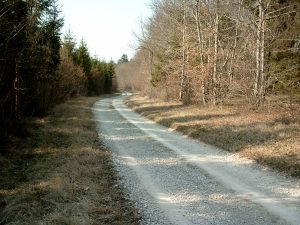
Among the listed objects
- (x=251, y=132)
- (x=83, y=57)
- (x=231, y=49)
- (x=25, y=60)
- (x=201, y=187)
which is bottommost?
(x=201, y=187)

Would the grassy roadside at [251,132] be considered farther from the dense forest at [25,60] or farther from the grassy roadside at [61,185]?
the dense forest at [25,60]

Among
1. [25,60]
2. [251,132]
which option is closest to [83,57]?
[25,60]

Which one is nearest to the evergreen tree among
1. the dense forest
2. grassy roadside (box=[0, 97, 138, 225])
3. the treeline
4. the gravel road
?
the treeline

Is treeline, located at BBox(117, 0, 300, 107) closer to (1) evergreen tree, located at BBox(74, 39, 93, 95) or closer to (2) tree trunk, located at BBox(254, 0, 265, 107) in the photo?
(2) tree trunk, located at BBox(254, 0, 265, 107)

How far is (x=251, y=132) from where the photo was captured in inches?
656

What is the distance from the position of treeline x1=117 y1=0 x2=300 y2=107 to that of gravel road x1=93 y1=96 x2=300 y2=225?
9355 mm

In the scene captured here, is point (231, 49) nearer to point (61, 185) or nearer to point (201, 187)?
point (201, 187)

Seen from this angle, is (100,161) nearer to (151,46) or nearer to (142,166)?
(142,166)

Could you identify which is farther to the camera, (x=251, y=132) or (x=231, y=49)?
(x=231, y=49)

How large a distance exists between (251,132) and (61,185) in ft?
31.6

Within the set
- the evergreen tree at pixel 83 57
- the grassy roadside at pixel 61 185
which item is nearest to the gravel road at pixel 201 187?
the grassy roadside at pixel 61 185

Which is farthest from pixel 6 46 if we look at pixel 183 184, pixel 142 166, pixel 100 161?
pixel 183 184

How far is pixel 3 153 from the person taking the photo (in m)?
14.6

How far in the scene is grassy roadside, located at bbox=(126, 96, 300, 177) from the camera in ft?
40.9
